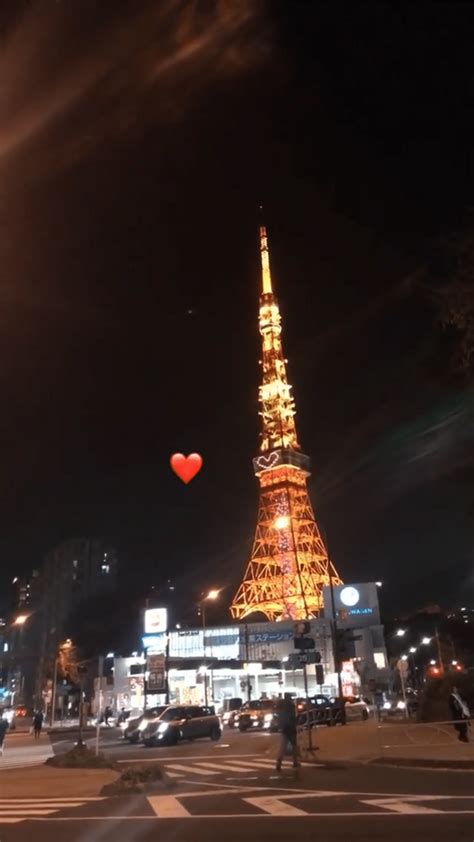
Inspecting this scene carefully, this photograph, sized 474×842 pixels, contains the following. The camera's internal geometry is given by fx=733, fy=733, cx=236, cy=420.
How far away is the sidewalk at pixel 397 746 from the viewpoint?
1655 cm

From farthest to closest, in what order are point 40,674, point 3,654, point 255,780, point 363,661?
point 3,654 < point 40,674 < point 363,661 < point 255,780

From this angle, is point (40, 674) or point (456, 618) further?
point (456, 618)

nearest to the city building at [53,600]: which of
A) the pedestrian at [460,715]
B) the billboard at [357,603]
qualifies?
the billboard at [357,603]

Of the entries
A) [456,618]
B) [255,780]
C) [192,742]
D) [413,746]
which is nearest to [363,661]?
[456,618]

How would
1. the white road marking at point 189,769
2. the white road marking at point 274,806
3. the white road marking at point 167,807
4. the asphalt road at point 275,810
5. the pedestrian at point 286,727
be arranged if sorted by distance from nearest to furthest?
the asphalt road at point 275,810
the white road marking at point 274,806
the white road marking at point 167,807
the pedestrian at point 286,727
the white road marking at point 189,769

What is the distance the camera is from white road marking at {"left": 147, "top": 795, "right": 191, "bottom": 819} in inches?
411

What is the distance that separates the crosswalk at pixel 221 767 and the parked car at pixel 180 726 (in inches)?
306

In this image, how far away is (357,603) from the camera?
86562 mm

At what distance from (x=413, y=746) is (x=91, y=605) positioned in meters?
87.2

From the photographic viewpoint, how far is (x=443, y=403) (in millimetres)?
19766

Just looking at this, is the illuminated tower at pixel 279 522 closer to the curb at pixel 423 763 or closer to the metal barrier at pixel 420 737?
the metal barrier at pixel 420 737

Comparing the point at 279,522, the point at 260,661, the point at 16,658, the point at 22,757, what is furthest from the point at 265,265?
the point at 22,757

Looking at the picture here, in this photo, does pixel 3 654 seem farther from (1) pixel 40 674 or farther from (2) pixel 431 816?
(2) pixel 431 816

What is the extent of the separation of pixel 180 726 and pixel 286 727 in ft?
47.4
